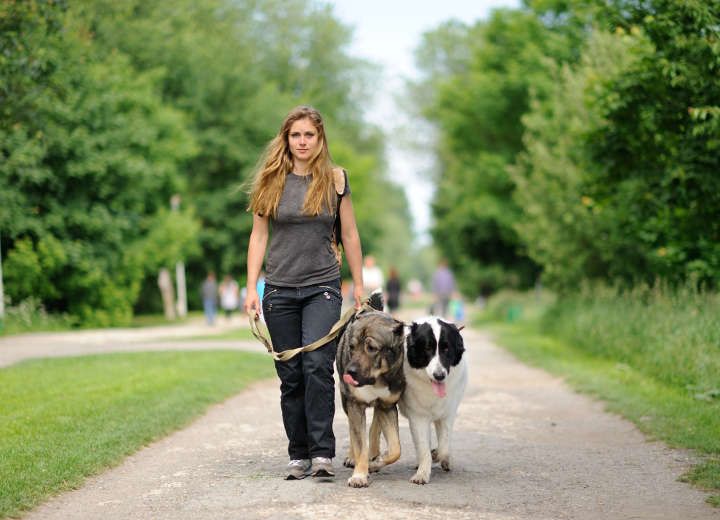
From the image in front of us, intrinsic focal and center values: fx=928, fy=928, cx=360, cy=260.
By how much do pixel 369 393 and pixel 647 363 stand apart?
800 centimetres

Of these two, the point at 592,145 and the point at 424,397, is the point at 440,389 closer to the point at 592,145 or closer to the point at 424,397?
the point at 424,397

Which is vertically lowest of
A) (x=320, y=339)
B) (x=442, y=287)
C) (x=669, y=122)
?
(x=442, y=287)

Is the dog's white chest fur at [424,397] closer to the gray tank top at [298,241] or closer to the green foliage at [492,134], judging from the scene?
the gray tank top at [298,241]

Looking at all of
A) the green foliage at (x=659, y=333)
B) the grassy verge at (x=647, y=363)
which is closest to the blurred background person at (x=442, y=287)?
the grassy verge at (x=647, y=363)

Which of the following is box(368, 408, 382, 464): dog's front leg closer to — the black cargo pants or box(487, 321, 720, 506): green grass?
the black cargo pants

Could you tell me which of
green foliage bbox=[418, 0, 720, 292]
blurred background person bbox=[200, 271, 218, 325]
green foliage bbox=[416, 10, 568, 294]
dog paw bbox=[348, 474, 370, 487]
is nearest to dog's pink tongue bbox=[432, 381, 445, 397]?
dog paw bbox=[348, 474, 370, 487]

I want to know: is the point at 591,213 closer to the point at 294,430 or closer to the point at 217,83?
the point at 294,430

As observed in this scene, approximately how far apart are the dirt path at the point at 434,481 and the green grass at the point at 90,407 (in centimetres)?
24

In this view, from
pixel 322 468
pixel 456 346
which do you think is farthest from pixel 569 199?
pixel 322 468

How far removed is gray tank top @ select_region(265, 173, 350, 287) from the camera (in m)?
6.73

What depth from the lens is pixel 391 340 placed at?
21.0 ft

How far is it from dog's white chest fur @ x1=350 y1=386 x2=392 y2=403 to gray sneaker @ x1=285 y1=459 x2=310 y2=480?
2.42ft

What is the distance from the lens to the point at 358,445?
6.42 m

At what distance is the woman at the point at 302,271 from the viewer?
22.0ft
